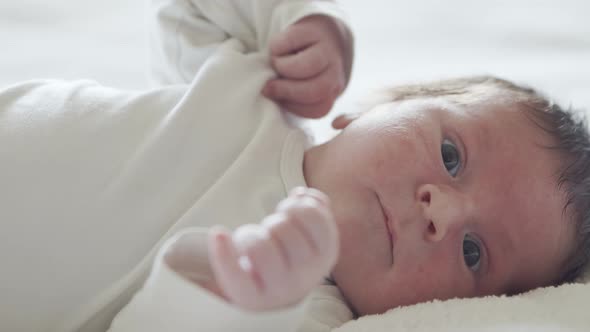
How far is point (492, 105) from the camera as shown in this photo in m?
0.92

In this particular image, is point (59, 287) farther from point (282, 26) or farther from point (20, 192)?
point (282, 26)

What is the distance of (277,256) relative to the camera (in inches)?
20.0

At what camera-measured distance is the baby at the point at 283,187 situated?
0.78 metres

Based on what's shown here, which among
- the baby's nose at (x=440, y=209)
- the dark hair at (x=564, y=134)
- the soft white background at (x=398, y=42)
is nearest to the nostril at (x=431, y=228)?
the baby's nose at (x=440, y=209)

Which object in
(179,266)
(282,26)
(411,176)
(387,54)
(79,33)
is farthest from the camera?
(387,54)

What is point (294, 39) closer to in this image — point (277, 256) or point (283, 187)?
point (283, 187)

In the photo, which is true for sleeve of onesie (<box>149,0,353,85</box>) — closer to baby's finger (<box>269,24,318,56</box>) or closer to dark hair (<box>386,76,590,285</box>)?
baby's finger (<box>269,24,318,56</box>)

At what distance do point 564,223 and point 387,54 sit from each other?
80 cm

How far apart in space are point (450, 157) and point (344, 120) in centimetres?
19

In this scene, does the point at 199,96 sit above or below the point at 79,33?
above

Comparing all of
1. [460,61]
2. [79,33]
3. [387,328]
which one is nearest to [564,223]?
[387,328]

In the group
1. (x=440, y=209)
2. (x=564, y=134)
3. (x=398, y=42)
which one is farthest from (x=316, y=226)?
(x=398, y=42)

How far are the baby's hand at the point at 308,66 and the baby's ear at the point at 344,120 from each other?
1.4 inches

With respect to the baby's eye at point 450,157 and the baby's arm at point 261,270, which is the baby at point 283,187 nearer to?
the baby's eye at point 450,157
